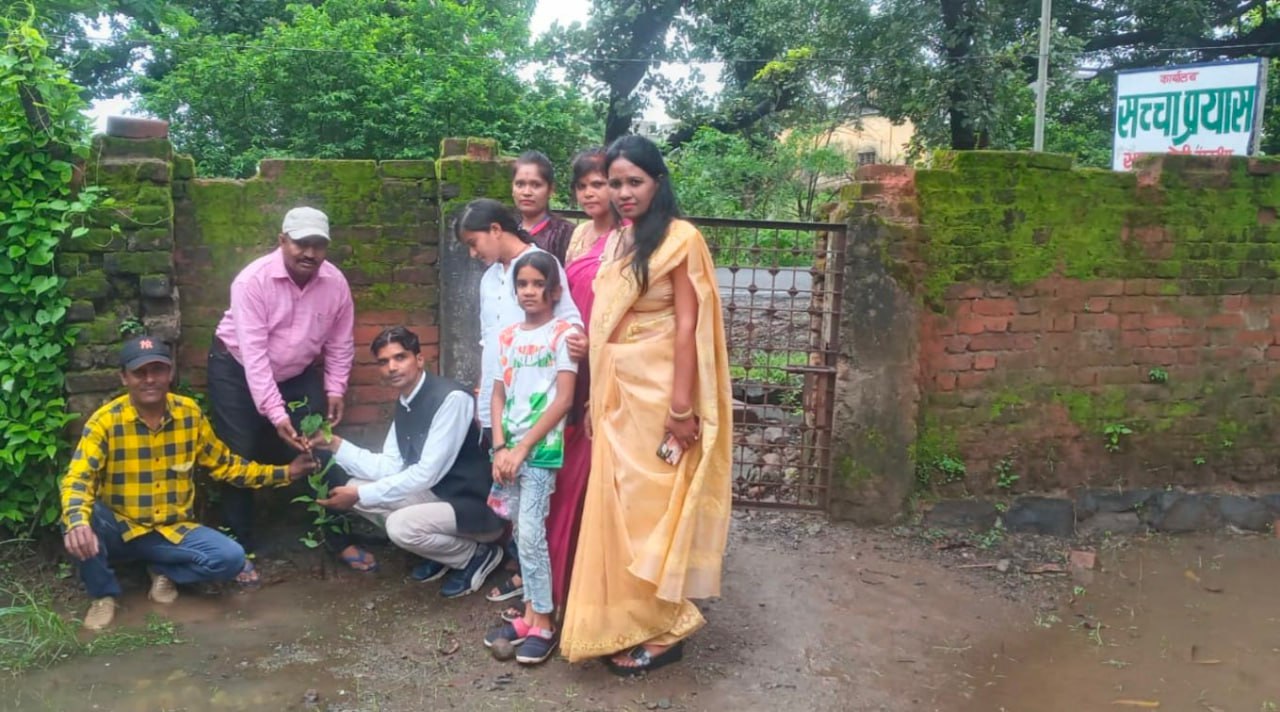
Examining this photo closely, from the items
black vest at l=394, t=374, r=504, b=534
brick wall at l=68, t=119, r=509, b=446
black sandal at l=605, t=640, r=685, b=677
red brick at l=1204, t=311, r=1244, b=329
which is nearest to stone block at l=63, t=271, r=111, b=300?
brick wall at l=68, t=119, r=509, b=446

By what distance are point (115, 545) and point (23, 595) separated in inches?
16.7

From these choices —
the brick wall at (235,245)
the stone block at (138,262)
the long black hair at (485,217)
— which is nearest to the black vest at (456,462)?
the brick wall at (235,245)

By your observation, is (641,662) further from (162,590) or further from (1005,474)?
(1005,474)

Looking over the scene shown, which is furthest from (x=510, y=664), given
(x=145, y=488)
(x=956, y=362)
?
(x=956, y=362)

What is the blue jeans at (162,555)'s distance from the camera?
11.1 feet

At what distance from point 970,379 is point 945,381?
0.47 feet

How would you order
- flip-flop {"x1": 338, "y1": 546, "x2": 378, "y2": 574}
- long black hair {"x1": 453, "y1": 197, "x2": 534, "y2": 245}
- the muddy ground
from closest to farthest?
1. the muddy ground
2. long black hair {"x1": 453, "y1": 197, "x2": 534, "y2": 245}
3. flip-flop {"x1": 338, "y1": 546, "x2": 378, "y2": 574}

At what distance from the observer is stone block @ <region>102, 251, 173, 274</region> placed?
3.62m

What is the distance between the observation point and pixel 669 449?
2.97 metres

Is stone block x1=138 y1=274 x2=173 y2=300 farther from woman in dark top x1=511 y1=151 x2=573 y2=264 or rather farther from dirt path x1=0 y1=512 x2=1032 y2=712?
woman in dark top x1=511 y1=151 x2=573 y2=264

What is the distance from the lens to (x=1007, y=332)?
4.71m

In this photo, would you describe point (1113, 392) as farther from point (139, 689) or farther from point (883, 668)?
point (139, 689)

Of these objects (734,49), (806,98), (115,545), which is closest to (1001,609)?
(115,545)

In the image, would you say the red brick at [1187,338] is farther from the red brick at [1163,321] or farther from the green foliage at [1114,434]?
the green foliage at [1114,434]
